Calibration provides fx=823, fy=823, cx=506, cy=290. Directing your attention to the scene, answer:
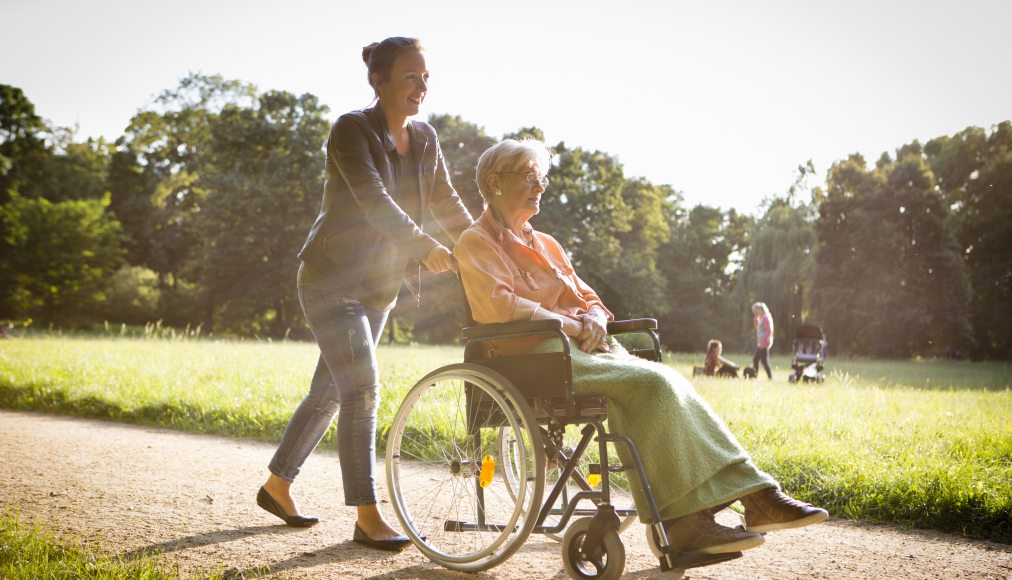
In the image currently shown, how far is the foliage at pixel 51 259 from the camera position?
3394 centimetres

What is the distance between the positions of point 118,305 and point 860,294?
34.2 meters

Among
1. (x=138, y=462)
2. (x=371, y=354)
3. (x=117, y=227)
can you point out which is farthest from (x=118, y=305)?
(x=371, y=354)

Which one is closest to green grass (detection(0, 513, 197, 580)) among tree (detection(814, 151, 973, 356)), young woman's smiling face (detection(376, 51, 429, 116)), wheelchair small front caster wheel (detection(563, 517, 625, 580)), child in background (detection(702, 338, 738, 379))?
wheelchair small front caster wheel (detection(563, 517, 625, 580))

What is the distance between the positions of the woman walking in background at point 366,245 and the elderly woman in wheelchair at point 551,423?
0.22 m

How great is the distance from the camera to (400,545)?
3434 millimetres

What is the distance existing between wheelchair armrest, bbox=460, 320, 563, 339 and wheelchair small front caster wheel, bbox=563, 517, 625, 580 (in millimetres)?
→ 671

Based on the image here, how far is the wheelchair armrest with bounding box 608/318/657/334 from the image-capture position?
336 centimetres

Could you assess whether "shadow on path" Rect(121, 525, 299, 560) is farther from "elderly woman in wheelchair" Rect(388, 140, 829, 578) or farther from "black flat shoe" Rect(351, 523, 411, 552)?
"elderly woman in wheelchair" Rect(388, 140, 829, 578)

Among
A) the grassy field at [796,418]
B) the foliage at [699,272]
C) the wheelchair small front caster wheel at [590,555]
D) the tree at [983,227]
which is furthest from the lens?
the foliage at [699,272]

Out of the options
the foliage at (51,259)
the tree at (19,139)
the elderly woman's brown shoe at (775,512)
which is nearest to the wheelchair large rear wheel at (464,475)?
the elderly woman's brown shoe at (775,512)

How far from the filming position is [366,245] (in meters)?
3.50

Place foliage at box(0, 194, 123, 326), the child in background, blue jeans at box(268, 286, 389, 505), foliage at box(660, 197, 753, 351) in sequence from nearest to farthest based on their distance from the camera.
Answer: blue jeans at box(268, 286, 389, 505), the child in background, foliage at box(0, 194, 123, 326), foliage at box(660, 197, 753, 351)

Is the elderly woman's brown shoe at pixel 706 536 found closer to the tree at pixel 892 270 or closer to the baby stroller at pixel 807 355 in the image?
the baby stroller at pixel 807 355

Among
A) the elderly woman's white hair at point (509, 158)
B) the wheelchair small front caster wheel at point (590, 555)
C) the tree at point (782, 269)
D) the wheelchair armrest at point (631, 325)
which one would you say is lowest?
the wheelchair small front caster wheel at point (590, 555)
